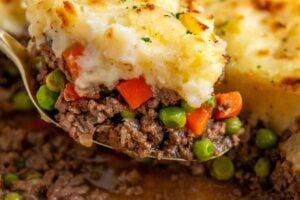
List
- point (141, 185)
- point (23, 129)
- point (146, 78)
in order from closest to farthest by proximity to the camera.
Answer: point (146, 78) → point (141, 185) → point (23, 129)

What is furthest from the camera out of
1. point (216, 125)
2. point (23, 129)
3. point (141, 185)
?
point (23, 129)

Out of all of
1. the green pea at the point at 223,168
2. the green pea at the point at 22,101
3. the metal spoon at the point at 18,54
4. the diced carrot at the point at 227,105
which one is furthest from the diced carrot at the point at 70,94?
the green pea at the point at 223,168

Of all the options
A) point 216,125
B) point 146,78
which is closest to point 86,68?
point 146,78

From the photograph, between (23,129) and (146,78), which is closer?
(146,78)

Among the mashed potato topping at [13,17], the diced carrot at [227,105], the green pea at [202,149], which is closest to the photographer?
the green pea at [202,149]

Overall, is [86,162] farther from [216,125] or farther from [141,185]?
[216,125]

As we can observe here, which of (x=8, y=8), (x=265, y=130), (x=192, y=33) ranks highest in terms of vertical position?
(x=192, y=33)

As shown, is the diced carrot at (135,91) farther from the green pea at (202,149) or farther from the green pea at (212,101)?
the green pea at (202,149)

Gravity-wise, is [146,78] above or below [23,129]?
above
